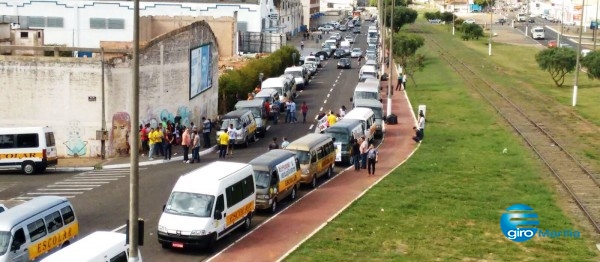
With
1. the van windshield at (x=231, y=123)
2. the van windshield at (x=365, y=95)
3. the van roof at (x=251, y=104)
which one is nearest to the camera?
the van windshield at (x=231, y=123)

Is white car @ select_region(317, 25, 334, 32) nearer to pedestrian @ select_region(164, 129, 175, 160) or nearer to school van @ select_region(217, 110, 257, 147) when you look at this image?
school van @ select_region(217, 110, 257, 147)

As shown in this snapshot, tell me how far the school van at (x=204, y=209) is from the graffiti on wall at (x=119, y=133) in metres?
14.2

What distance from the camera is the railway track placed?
29480mm

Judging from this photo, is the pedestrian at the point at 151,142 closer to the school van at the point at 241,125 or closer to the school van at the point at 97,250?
the school van at the point at 241,125

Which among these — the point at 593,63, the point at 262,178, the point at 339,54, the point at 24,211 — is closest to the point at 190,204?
the point at 24,211

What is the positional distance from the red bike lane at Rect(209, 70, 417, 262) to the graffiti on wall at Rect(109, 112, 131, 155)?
1013cm

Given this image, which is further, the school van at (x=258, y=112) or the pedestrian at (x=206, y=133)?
the school van at (x=258, y=112)

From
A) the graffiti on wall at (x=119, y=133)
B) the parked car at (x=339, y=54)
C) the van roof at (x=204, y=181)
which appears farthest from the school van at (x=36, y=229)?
the parked car at (x=339, y=54)

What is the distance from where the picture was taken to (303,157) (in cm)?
3241

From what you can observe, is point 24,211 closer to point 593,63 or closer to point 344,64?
point 593,63

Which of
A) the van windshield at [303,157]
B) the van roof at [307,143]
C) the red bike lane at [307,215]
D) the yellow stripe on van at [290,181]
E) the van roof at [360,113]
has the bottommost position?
the red bike lane at [307,215]

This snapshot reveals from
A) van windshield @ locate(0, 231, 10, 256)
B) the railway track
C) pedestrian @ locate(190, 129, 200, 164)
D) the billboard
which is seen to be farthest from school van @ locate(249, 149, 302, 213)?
the billboard

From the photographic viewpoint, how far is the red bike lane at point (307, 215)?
2384cm

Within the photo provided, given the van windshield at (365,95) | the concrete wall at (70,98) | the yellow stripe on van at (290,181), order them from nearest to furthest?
the yellow stripe on van at (290,181) → the concrete wall at (70,98) → the van windshield at (365,95)
